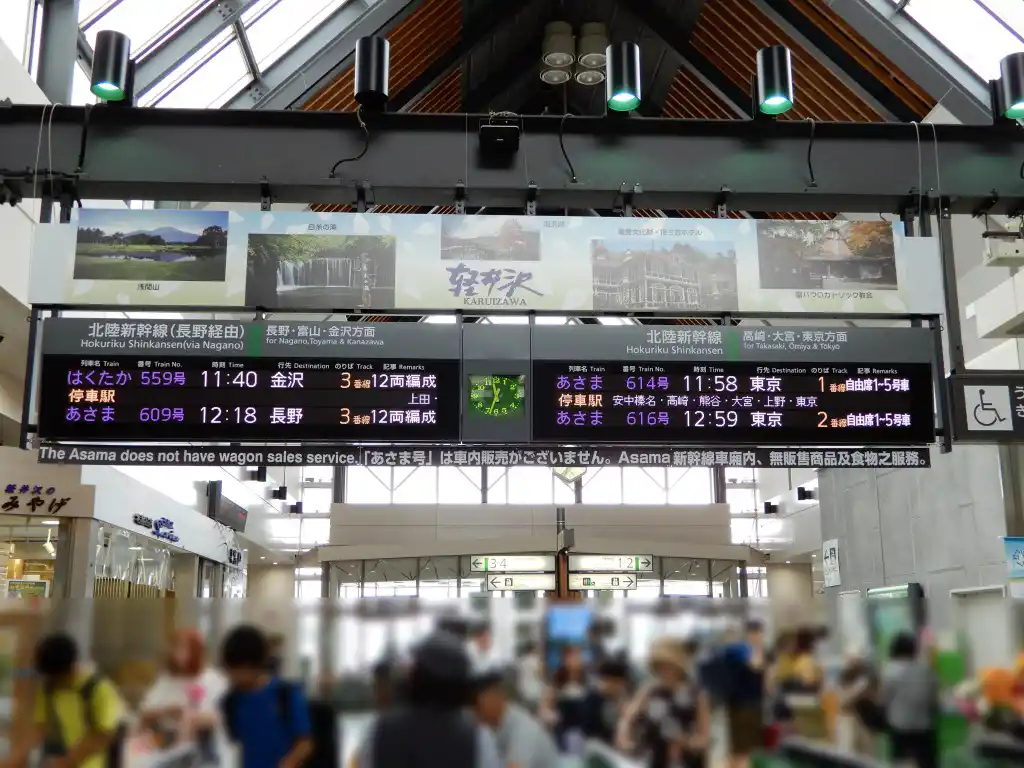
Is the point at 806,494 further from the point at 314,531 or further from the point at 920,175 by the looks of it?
the point at 920,175

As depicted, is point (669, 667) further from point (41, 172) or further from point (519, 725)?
point (41, 172)

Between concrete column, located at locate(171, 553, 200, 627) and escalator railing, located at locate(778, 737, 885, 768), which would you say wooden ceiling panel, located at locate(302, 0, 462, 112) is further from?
escalator railing, located at locate(778, 737, 885, 768)

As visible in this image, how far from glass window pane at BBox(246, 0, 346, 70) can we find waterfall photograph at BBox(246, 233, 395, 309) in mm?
6788

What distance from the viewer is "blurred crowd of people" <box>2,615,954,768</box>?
4051 mm

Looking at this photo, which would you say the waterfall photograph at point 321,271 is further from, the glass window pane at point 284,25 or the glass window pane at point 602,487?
the glass window pane at point 602,487

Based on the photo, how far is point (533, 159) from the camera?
754cm

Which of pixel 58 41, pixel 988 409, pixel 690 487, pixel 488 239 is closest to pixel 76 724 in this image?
pixel 488 239

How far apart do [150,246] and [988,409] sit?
622 centimetres

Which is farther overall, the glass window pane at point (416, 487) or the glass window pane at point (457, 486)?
the glass window pane at point (416, 487)

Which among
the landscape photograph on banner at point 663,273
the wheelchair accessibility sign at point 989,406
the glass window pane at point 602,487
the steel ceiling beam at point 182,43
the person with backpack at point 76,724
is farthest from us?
the glass window pane at point 602,487

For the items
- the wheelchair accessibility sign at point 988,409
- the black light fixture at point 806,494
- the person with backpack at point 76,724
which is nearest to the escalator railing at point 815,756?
the person with backpack at point 76,724

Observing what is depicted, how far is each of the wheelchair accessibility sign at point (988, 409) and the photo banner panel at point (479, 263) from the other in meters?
0.73

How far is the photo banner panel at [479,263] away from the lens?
7.05 m

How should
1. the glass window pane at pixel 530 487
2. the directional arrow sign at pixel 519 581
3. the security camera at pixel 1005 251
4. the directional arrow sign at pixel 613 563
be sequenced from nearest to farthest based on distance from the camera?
the security camera at pixel 1005 251, the directional arrow sign at pixel 519 581, the directional arrow sign at pixel 613 563, the glass window pane at pixel 530 487
